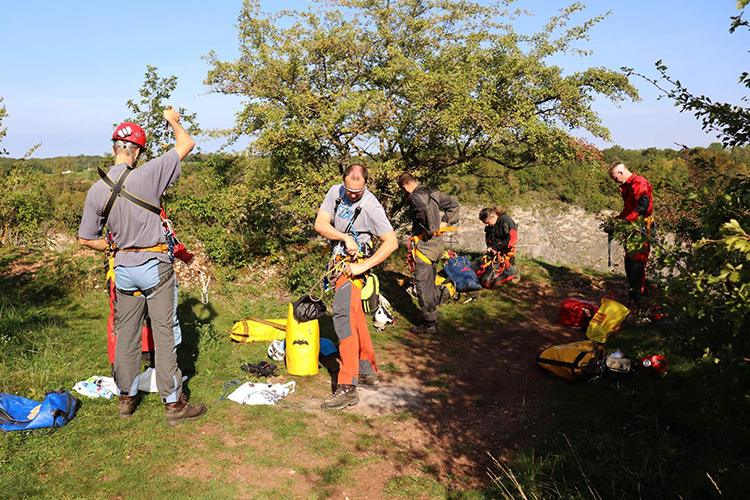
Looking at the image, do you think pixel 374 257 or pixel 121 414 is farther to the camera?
pixel 374 257

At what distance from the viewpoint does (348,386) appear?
5020mm

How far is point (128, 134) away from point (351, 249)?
88.4 inches

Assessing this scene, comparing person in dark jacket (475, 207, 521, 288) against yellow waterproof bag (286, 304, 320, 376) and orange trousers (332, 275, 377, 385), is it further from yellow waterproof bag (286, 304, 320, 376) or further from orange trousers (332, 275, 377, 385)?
orange trousers (332, 275, 377, 385)

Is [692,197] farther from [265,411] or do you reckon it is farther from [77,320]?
[77,320]

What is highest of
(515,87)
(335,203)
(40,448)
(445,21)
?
(445,21)

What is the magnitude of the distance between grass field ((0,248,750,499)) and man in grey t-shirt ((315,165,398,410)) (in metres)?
0.37

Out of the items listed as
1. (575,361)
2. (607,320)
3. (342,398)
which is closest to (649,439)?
(575,361)

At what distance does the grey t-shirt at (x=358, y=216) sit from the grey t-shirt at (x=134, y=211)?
5.24 ft

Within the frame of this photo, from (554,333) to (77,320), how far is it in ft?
22.7

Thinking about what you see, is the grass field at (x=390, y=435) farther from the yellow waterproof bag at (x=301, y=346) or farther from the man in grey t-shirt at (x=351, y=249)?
the man in grey t-shirt at (x=351, y=249)

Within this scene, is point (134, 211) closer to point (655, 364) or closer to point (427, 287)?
point (427, 287)

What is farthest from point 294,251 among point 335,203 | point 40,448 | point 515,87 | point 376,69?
point 40,448

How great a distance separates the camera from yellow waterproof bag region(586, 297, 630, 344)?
6.91 meters

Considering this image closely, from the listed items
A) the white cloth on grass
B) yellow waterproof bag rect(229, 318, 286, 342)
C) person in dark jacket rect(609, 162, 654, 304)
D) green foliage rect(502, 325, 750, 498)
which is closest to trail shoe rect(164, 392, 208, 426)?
the white cloth on grass
